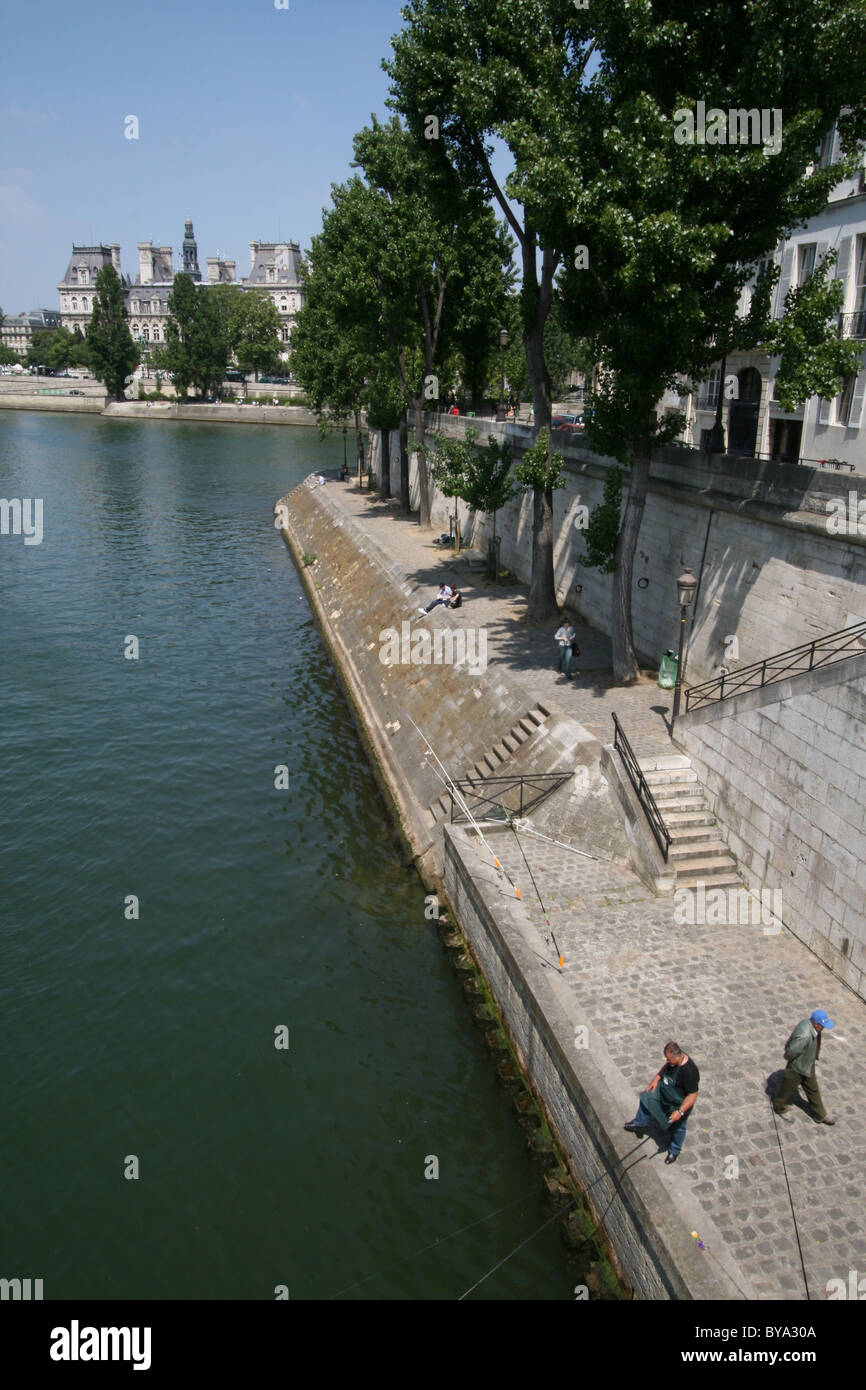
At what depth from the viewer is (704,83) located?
618 inches

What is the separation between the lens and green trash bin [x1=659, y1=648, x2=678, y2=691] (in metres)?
19.9

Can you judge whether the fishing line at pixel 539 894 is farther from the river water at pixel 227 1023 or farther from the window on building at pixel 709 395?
the window on building at pixel 709 395

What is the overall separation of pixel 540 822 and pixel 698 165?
1152cm

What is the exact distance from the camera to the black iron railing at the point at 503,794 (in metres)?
17.2

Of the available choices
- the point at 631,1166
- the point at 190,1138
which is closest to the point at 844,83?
the point at 631,1166

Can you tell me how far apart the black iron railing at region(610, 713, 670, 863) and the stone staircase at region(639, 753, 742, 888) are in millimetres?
216

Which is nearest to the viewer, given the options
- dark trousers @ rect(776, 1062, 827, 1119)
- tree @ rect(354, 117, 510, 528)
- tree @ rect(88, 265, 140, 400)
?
Result: dark trousers @ rect(776, 1062, 827, 1119)

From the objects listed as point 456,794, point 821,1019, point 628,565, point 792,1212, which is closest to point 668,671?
point 628,565

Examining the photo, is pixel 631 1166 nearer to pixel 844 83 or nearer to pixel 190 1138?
pixel 190 1138

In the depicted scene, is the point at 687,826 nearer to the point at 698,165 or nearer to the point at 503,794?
the point at 503,794

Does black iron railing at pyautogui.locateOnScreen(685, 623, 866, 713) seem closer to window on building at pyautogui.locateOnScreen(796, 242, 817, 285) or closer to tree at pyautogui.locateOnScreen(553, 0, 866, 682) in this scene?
tree at pyautogui.locateOnScreen(553, 0, 866, 682)

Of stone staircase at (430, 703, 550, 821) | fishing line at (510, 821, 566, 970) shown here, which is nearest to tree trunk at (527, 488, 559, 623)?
stone staircase at (430, 703, 550, 821)

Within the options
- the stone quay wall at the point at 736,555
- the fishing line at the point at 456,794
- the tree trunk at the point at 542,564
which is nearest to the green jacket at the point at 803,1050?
the fishing line at the point at 456,794

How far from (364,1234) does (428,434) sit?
130ft
